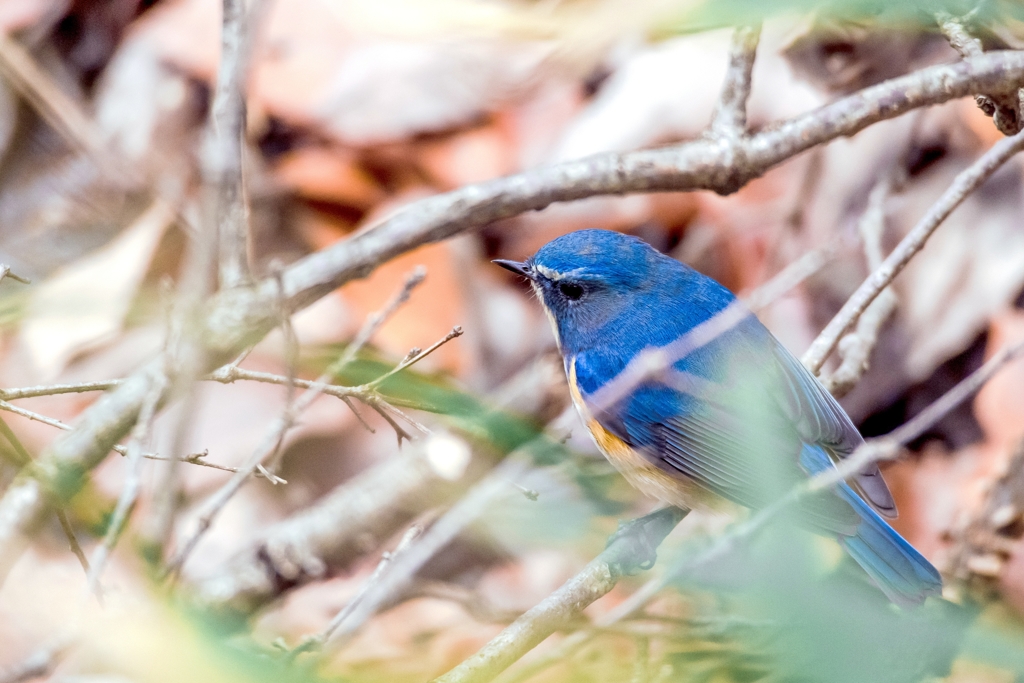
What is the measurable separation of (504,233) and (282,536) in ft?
4.32

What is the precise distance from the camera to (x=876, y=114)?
1736mm

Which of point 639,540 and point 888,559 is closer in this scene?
point 888,559

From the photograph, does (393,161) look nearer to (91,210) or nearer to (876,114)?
(91,210)

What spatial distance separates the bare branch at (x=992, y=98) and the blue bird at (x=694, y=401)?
0.63m

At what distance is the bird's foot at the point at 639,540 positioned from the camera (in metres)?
1.65

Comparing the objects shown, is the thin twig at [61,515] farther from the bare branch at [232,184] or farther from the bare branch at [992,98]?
the bare branch at [992,98]

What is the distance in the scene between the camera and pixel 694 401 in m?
2.06

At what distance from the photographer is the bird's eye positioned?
2.27m

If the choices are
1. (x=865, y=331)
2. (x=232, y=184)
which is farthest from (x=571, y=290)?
(x=232, y=184)

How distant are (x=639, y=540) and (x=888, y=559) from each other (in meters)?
0.48

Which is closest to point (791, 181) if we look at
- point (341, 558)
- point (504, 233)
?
point (504, 233)

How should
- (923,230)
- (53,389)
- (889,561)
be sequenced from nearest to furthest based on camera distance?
(53,389) < (889,561) < (923,230)

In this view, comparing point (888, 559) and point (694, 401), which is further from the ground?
point (694, 401)

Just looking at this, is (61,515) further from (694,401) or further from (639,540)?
(694,401)
